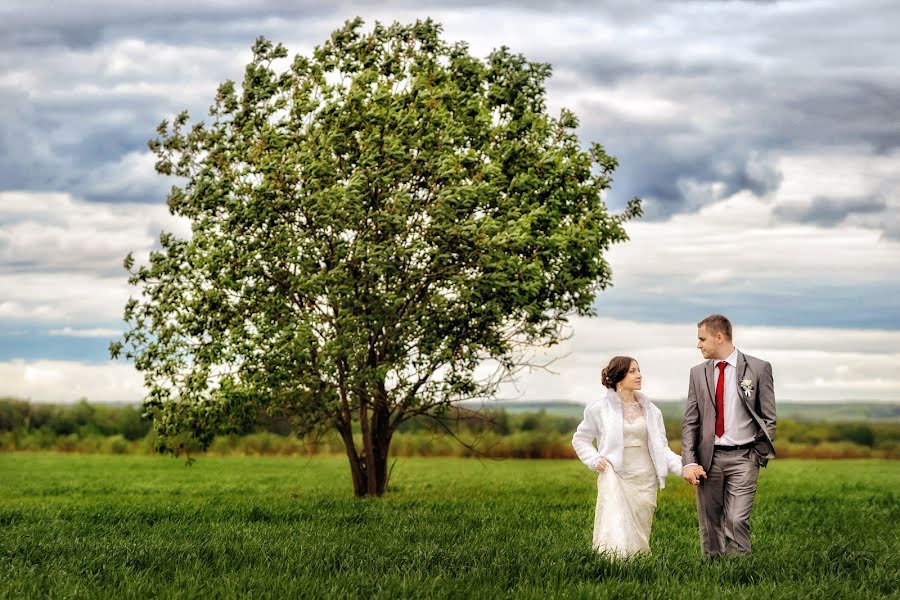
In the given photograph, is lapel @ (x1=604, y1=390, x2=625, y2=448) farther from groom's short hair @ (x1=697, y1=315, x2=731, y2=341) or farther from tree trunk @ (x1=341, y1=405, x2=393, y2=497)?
tree trunk @ (x1=341, y1=405, x2=393, y2=497)

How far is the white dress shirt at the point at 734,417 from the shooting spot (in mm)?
11414

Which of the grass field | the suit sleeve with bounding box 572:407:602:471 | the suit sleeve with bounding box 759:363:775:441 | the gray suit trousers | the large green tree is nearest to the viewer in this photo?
the grass field

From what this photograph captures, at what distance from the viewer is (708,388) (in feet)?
38.1

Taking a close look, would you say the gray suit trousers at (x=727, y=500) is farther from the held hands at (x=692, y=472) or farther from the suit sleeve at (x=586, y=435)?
the suit sleeve at (x=586, y=435)

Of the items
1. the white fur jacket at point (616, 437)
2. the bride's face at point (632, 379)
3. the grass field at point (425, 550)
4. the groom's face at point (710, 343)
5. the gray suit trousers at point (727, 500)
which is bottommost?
the grass field at point (425, 550)

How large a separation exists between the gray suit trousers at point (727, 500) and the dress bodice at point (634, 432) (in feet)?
2.96

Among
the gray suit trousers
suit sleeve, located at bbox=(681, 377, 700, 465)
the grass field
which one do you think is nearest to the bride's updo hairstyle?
suit sleeve, located at bbox=(681, 377, 700, 465)

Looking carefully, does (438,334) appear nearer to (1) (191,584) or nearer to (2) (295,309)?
(2) (295,309)

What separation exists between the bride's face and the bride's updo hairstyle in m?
0.04

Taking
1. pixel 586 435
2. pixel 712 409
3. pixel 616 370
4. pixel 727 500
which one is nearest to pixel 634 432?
pixel 586 435

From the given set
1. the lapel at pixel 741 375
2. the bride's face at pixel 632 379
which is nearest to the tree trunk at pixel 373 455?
the bride's face at pixel 632 379

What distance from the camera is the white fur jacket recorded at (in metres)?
11.7

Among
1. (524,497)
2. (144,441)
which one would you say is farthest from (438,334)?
(144,441)

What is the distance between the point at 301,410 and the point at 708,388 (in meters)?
12.6
